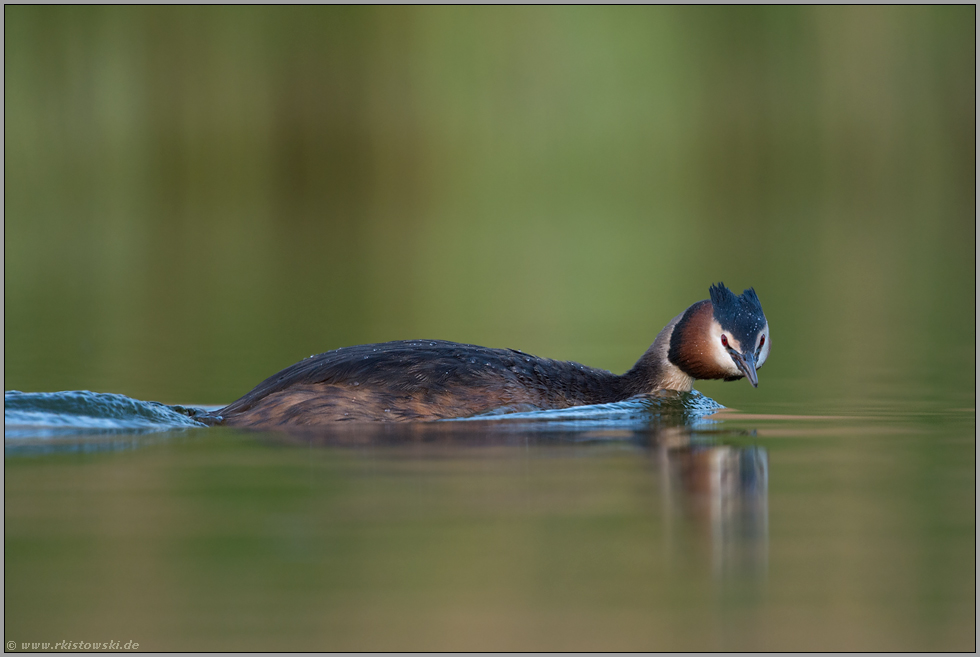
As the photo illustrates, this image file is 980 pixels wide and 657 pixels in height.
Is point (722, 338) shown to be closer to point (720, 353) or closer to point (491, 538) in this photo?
point (720, 353)

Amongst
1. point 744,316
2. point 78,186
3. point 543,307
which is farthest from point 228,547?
point 78,186

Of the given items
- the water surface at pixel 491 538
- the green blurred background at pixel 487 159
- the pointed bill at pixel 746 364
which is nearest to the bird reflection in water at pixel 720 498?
the water surface at pixel 491 538

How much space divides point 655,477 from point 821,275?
13.4m

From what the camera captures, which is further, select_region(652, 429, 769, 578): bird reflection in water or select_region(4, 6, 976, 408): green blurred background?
select_region(4, 6, 976, 408): green blurred background

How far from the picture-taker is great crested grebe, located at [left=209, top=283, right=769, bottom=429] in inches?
364

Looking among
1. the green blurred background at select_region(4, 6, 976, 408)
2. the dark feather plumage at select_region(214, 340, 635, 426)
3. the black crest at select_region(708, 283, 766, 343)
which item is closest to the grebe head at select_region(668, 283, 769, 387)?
the black crest at select_region(708, 283, 766, 343)

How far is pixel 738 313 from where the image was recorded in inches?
390

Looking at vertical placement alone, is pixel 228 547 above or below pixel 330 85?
below

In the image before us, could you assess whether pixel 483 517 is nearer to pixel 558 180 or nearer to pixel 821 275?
pixel 821 275

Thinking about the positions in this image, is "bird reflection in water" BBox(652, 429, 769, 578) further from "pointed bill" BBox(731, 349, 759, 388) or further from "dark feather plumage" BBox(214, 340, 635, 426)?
"dark feather plumage" BBox(214, 340, 635, 426)

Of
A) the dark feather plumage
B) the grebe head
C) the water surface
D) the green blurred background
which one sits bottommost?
the water surface

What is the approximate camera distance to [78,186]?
4125cm

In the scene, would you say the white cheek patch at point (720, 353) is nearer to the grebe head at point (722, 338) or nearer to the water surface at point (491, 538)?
the grebe head at point (722, 338)

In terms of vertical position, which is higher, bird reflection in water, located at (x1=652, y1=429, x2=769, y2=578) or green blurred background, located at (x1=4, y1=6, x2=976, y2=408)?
green blurred background, located at (x1=4, y1=6, x2=976, y2=408)
